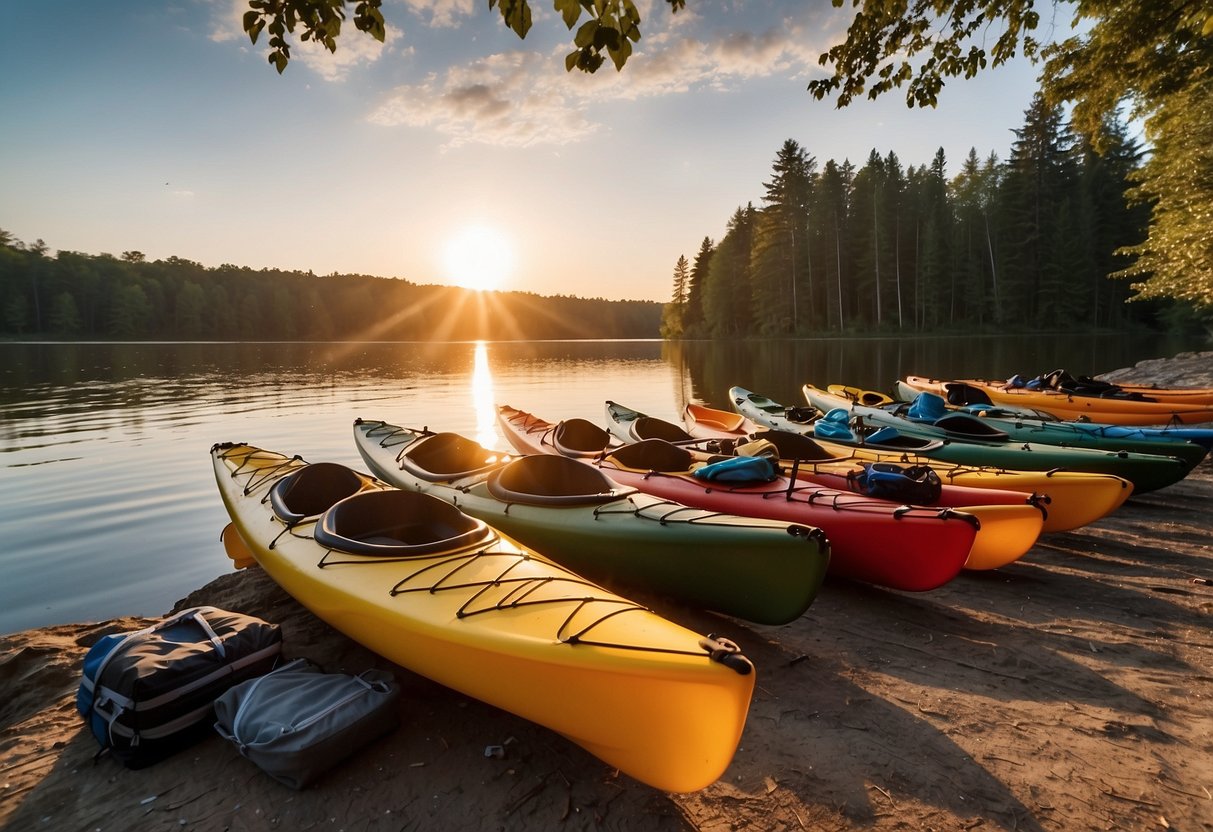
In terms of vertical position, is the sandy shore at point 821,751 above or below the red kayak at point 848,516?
below

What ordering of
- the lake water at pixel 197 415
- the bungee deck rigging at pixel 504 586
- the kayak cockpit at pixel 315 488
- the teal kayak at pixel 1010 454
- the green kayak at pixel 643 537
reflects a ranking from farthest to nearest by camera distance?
1. the teal kayak at pixel 1010 454
2. the lake water at pixel 197 415
3. the kayak cockpit at pixel 315 488
4. the green kayak at pixel 643 537
5. the bungee deck rigging at pixel 504 586

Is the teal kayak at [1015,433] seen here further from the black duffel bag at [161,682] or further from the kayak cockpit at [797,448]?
the black duffel bag at [161,682]

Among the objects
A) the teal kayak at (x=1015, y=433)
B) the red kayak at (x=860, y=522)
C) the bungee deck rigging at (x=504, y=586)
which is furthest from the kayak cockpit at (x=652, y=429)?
the bungee deck rigging at (x=504, y=586)

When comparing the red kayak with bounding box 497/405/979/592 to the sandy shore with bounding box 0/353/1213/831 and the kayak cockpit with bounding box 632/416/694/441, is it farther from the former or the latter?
the kayak cockpit with bounding box 632/416/694/441

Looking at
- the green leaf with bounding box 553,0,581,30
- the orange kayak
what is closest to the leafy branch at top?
the green leaf with bounding box 553,0,581,30

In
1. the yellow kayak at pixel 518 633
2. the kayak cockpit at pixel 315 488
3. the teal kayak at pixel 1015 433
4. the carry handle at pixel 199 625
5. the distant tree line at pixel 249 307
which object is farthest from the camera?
the distant tree line at pixel 249 307

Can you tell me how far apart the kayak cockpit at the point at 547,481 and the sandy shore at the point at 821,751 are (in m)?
1.52

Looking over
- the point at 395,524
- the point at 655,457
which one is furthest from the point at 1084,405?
the point at 395,524

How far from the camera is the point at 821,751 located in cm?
279

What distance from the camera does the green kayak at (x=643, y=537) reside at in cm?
376

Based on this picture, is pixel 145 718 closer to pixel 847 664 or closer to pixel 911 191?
pixel 847 664

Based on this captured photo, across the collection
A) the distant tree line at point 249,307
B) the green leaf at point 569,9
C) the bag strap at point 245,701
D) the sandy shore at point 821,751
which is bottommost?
the sandy shore at point 821,751

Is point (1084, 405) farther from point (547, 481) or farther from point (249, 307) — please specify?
point (249, 307)

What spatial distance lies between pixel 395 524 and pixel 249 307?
299ft
